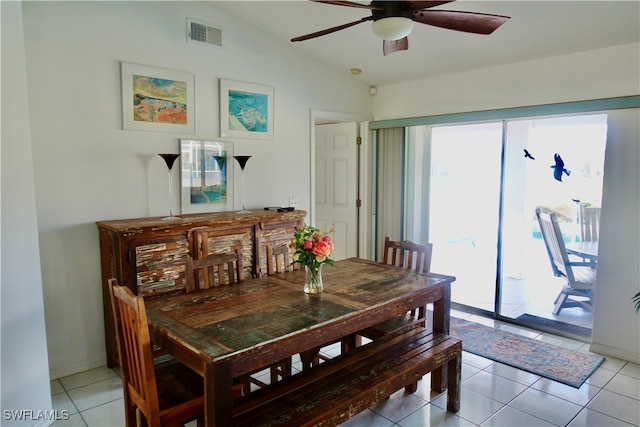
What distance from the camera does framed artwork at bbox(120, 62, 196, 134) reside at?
125 inches

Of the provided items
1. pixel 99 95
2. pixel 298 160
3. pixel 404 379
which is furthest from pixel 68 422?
pixel 298 160

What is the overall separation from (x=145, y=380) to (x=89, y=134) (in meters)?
2.03

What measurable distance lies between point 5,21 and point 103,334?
85.1 inches

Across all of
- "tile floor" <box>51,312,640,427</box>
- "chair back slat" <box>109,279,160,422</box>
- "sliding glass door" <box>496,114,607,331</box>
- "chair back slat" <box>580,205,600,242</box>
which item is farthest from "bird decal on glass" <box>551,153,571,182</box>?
"chair back slat" <box>109,279,160,422</box>

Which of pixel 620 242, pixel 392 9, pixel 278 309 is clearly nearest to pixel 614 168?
pixel 620 242

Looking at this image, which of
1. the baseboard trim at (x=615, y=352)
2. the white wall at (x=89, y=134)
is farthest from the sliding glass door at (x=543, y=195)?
the white wall at (x=89, y=134)

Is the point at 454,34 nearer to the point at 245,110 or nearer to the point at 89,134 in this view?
the point at 245,110

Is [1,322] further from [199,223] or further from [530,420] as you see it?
[530,420]

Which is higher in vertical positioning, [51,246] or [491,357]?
[51,246]

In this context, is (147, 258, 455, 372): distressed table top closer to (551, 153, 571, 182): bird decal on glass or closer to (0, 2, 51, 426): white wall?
(0, 2, 51, 426): white wall

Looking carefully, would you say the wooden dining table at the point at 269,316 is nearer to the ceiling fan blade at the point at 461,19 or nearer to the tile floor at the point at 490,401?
the tile floor at the point at 490,401

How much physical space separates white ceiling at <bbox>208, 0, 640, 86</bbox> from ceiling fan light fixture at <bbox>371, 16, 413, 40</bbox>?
971mm

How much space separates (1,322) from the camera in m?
2.07

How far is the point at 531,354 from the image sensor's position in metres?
3.33
